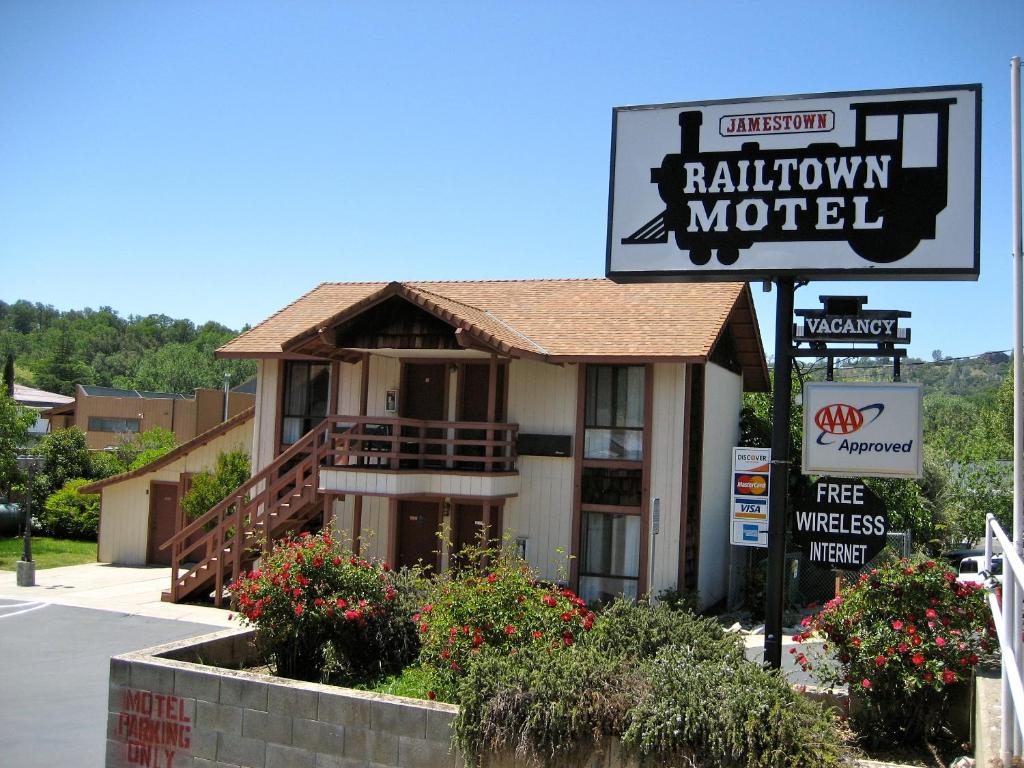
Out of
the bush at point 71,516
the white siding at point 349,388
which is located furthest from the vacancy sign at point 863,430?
the bush at point 71,516

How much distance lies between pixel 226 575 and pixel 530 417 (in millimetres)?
6804

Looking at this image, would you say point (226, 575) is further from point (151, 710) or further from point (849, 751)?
point (849, 751)

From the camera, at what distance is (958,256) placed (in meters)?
8.91

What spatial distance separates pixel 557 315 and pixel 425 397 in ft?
10.5

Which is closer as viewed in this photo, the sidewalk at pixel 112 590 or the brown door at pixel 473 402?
the sidewalk at pixel 112 590

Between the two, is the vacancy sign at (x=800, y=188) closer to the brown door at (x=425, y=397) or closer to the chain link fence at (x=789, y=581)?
the brown door at (x=425, y=397)

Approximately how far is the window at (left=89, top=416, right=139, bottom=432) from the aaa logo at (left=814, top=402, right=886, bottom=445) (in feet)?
180

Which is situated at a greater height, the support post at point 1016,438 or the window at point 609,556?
the support post at point 1016,438

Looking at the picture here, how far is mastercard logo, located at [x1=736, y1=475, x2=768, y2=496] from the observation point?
11.0 metres

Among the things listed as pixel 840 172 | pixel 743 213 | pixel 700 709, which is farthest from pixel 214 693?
pixel 840 172

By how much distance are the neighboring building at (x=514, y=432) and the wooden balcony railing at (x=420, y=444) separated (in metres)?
0.05

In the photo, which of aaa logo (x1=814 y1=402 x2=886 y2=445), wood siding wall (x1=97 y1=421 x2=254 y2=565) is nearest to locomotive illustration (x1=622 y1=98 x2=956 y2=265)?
aaa logo (x1=814 y1=402 x2=886 y2=445)

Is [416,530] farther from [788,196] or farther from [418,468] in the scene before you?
[788,196]

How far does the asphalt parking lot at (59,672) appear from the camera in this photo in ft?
33.7
